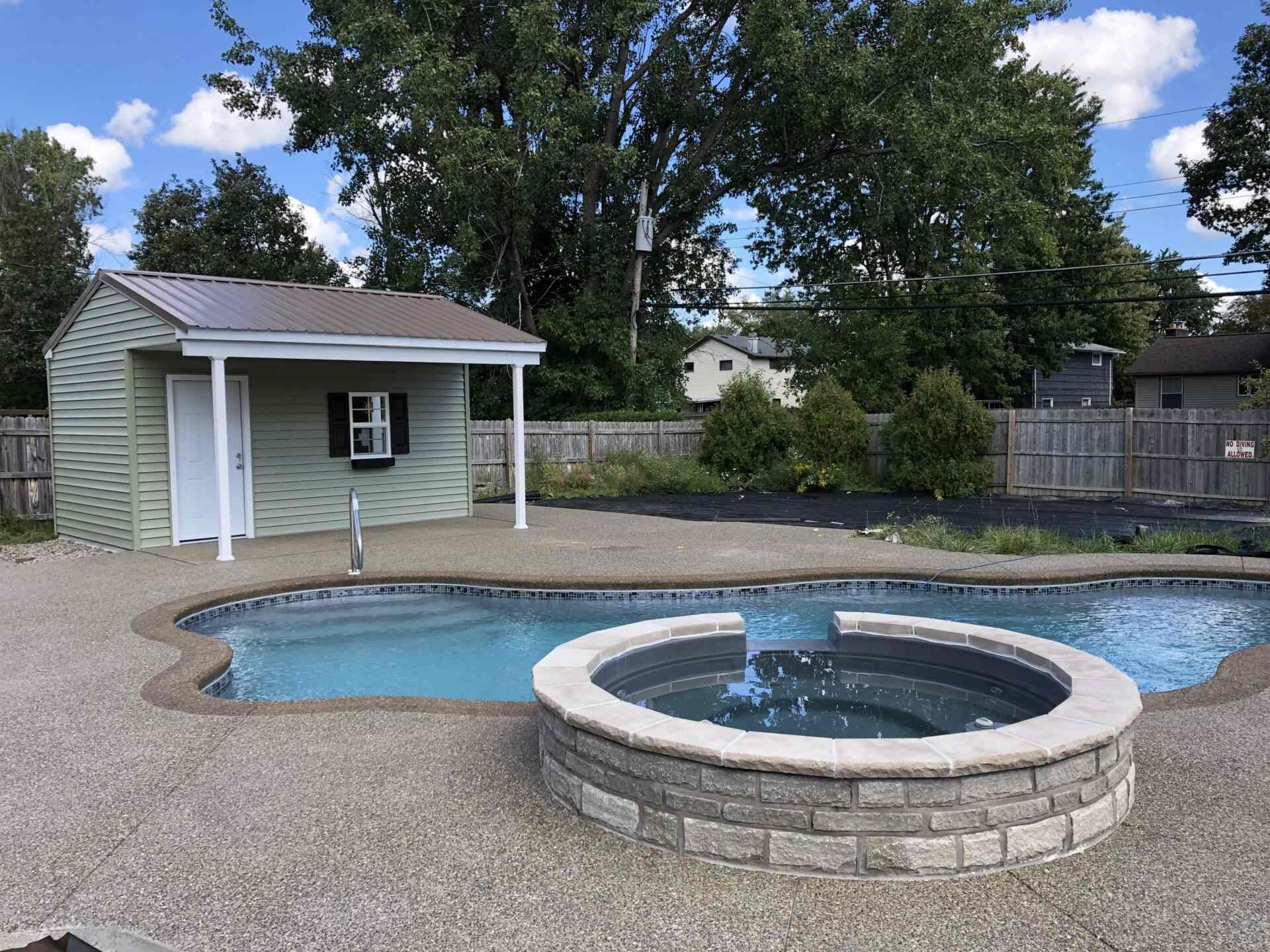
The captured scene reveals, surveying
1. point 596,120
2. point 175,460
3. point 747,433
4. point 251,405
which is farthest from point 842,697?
point 596,120

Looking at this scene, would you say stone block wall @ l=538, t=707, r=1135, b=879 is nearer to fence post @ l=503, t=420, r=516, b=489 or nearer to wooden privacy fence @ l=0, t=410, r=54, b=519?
wooden privacy fence @ l=0, t=410, r=54, b=519

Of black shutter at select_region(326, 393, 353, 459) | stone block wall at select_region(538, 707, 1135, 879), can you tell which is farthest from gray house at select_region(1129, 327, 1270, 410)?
stone block wall at select_region(538, 707, 1135, 879)

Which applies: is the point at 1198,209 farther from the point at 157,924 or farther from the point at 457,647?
the point at 157,924

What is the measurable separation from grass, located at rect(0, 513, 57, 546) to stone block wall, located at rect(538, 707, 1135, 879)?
11.4 meters

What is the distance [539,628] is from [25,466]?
31.4 ft

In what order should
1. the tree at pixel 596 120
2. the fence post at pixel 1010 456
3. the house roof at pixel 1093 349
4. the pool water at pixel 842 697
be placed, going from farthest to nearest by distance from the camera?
the house roof at pixel 1093 349, the tree at pixel 596 120, the fence post at pixel 1010 456, the pool water at pixel 842 697

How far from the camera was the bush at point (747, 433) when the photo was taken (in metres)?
19.0

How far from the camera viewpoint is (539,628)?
25.3ft

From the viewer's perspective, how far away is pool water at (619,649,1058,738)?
4562 mm

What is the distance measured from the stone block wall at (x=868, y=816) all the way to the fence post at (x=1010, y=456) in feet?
50.0

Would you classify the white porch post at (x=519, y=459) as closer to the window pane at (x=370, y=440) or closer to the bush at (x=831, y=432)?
the window pane at (x=370, y=440)

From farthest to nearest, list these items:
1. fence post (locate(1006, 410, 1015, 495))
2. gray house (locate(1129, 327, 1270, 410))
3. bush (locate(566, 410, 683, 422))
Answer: gray house (locate(1129, 327, 1270, 410)) < bush (locate(566, 410, 683, 422)) < fence post (locate(1006, 410, 1015, 495))

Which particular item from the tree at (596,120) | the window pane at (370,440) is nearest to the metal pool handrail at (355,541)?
the window pane at (370,440)

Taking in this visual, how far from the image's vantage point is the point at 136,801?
3799 mm
